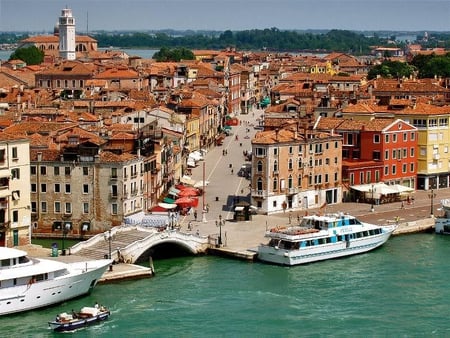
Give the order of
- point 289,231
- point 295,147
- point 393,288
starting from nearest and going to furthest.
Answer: point 393,288, point 289,231, point 295,147

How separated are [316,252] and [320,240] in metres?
0.31

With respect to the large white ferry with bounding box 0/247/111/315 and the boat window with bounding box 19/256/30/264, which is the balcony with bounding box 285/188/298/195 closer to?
the large white ferry with bounding box 0/247/111/315

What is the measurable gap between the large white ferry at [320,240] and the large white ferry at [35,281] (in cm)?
479

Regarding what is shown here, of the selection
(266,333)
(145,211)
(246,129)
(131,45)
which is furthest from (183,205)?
(131,45)

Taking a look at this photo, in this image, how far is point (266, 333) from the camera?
19812 millimetres

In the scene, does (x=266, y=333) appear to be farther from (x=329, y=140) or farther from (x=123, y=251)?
(x=329, y=140)

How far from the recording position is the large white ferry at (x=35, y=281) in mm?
20516

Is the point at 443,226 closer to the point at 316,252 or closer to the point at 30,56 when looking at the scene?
the point at 316,252

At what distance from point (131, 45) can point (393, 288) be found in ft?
556

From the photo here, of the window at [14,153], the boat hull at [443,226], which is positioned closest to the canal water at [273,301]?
the boat hull at [443,226]

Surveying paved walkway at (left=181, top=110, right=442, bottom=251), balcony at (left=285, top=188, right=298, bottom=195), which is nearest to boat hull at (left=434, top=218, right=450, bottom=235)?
paved walkway at (left=181, top=110, right=442, bottom=251)

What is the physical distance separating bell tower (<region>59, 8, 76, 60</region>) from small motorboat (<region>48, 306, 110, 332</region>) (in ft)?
186

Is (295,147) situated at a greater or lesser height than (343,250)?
greater

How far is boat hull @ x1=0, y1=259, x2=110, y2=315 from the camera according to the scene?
20531 millimetres
